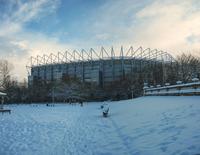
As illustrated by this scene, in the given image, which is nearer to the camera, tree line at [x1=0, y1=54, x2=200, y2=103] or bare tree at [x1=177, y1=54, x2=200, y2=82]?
bare tree at [x1=177, y1=54, x2=200, y2=82]

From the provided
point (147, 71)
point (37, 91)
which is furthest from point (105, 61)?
point (37, 91)

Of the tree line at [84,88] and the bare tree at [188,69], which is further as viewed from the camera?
the tree line at [84,88]

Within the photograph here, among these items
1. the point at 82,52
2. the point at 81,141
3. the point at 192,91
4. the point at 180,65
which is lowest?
the point at 81,141

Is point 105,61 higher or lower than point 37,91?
higher

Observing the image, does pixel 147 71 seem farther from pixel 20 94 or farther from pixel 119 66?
pixel 20 94

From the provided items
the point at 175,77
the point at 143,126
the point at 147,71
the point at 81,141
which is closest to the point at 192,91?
the point at 143,126

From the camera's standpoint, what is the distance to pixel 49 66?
403 ft

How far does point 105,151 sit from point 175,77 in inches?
2716

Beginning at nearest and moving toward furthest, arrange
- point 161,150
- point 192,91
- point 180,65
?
point 161,150 < point 192,91 < point 180,65

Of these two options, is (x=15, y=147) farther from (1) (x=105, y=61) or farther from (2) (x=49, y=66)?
(2) (x=49, y=66)

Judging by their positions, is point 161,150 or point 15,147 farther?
point 15,147

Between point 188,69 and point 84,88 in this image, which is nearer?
point 188,69

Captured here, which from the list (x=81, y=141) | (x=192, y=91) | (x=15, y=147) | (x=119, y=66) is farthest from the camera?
(x=119, y=66)

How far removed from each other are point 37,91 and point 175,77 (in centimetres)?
4103
